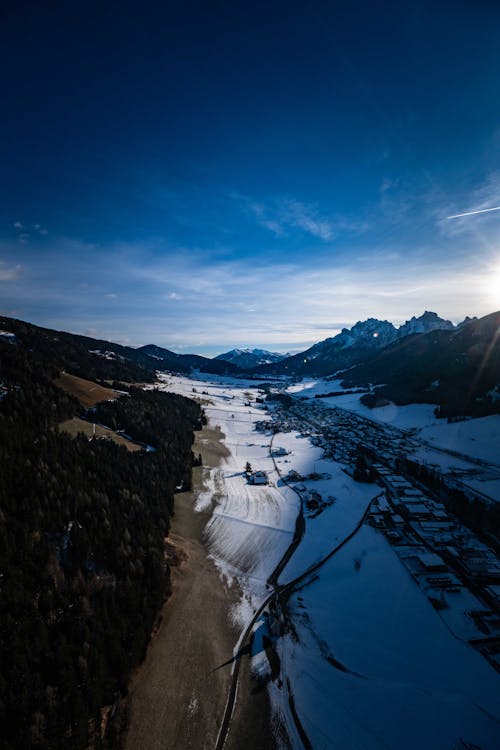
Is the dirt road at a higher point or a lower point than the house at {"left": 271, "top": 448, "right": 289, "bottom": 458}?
lower

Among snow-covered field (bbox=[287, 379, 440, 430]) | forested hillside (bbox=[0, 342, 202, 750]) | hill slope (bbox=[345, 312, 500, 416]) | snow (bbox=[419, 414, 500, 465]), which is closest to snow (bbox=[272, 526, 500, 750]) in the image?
forested hillside (bbox=[0, 342, 202, 750])

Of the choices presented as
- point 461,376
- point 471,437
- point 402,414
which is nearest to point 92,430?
point 471,437

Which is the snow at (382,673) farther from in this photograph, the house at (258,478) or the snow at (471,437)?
the snow at (471,437)

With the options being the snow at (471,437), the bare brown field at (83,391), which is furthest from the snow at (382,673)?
the bare brown field at (83,391)

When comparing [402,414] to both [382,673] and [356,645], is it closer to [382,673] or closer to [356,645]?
[356,645]

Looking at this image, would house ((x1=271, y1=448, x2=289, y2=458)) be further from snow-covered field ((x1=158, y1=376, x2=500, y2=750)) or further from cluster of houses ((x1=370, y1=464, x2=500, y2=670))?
cluster of houses ((x1=370, y1=464, x2=500, y2=670))

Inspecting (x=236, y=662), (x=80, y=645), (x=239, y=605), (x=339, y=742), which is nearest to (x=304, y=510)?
(x=239, y=605)
